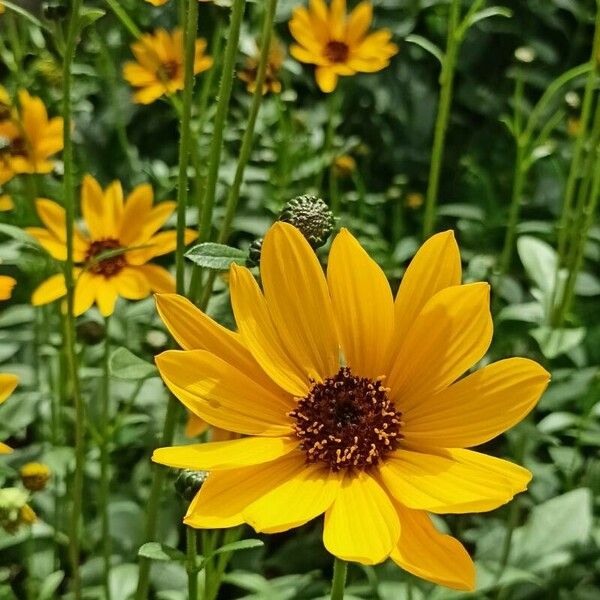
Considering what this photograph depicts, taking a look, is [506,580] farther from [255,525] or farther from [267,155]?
[267,155]

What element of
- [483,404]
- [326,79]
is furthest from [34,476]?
[326,79]

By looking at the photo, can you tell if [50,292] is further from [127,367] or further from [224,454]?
[224,454]

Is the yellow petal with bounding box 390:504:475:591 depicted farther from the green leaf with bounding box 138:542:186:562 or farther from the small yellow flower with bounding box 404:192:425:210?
the small yellow flower with bounding box 404:192:425:210

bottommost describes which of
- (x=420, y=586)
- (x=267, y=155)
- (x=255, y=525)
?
(x=420, y=586)

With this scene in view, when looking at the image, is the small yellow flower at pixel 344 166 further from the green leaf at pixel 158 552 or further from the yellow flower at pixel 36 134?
the green leaf at pixel 158 552

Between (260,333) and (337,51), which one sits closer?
(260,333)

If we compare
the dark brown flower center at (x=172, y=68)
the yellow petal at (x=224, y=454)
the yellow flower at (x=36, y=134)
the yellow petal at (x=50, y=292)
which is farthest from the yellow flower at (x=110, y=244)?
the dark brown flower center at (x=172, y=68)

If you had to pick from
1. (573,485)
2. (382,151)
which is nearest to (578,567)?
(573,485)
